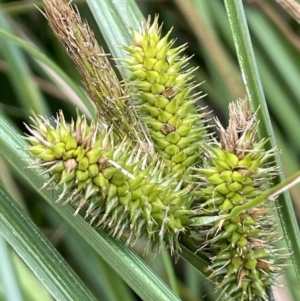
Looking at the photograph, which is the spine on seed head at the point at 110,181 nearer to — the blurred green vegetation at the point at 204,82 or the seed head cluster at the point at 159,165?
the seed head cluster at the point at 159,165

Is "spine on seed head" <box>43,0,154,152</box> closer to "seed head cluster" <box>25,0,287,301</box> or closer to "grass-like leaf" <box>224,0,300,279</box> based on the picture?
"seed head cluster" <box>25,0,287,301</box>

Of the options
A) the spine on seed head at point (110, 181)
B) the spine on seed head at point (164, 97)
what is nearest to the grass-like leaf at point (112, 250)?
the spine on seed head at point (110, 181)

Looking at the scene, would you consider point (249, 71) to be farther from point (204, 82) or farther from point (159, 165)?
point (204, 82)

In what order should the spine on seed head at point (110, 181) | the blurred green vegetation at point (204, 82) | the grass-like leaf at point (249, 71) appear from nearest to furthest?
the spine on seed head at point (110, 181) → the grass-like leaf at point (249, 71) → the blurred green vegetation at point (204, 82)

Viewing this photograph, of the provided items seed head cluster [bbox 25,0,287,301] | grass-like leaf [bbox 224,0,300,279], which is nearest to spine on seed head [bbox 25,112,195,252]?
seed head cluster [bbox 25,0,287,301]

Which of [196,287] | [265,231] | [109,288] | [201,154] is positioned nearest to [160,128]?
[201,154]

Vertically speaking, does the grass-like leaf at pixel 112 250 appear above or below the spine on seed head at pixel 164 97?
below

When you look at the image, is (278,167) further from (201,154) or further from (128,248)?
(128,248)
